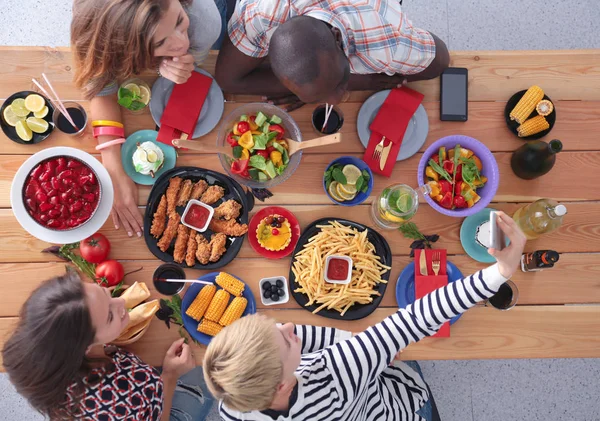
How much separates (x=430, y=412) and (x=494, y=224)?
40.7 inches

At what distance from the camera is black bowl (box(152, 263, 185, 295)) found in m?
1.73

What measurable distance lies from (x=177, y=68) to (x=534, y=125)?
1439mm

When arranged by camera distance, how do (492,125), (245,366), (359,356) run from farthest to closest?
(492,125) → (359,356) → (245,366)

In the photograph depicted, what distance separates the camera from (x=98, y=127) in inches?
67.7

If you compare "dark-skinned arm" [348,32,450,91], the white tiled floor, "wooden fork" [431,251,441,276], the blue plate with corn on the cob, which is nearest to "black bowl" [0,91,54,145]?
the blue plate with corn on the cob

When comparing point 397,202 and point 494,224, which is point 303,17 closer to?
point 397,202

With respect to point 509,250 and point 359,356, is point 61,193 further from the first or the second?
point 509,250

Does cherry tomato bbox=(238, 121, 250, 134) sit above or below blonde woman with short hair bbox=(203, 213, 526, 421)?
above

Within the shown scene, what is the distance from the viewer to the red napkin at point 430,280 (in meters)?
1.74

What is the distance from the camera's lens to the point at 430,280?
176cm

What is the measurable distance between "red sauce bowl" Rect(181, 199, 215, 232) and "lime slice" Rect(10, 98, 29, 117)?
0.74m

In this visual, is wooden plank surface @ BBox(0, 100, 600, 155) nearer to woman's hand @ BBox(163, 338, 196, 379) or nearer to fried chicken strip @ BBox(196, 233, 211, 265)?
fried chicken strip @ BBox(196, 233, 211, 265)

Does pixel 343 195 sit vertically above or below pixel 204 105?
below

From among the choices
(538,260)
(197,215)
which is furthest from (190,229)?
(538,260)
